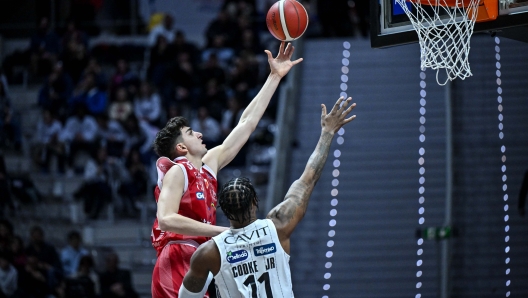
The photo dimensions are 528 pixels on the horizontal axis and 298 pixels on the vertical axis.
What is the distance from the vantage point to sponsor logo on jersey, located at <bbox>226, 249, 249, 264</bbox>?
13.1 feet

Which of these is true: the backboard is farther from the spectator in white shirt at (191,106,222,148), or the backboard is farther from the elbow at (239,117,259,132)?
the spectator in white shirt at (191,106,222,148)

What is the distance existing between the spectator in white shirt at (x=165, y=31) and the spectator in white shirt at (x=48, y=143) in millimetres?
2769

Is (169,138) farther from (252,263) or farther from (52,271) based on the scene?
(52,271)

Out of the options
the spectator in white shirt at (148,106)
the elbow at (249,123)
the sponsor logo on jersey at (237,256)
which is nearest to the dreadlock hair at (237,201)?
the sponsor logo on jersey at (237,256)

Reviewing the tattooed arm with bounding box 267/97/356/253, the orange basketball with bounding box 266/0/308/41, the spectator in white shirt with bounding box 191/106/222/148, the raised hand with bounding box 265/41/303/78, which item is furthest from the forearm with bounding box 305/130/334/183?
the spectator in white shirt with bounding box 191/106/222/148

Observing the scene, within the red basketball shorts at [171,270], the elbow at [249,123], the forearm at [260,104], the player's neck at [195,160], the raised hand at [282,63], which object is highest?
the raised hand at [282,63]

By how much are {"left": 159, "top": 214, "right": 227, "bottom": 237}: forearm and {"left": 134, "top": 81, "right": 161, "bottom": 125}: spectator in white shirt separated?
8765 mm

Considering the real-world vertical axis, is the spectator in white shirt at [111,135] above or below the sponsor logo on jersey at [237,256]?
above

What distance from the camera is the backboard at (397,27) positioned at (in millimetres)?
6195

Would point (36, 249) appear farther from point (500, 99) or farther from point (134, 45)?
point (500, 99)

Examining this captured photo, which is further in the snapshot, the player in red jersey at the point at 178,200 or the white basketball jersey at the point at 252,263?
the player in red jersey at the point at 178,200

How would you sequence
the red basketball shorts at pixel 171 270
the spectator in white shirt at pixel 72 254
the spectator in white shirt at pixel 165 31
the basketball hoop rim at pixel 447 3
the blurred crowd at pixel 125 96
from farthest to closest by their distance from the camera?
1. the spectator in white shirt at pixel 165 31
2. the blurred crowd at pixel 125 96
3. the spectator in white shirt at pixel 72 254
4. the basketball hoop rim at pixel 447 3
5. the red basketball shorts at pixel 171 270

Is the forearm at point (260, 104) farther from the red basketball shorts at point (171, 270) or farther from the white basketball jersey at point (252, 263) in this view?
the white basketball jersey at point (252, 263)

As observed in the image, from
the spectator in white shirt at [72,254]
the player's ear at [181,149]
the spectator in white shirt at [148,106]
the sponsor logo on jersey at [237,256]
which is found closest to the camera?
the sponsor logo on jersey at [237,256]
